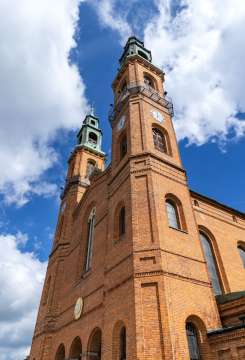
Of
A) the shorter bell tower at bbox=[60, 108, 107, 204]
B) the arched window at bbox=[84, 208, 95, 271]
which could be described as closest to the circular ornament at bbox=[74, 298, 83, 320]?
the arched window at bbox=[84, 208, 95, 271]

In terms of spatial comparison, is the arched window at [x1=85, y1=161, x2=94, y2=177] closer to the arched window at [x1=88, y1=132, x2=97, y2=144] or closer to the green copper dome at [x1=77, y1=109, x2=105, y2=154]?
the green copper dome at [x1=77, y1=109, x2=105, y2=154]

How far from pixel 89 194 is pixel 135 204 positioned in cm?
800

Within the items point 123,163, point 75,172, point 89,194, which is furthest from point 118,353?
point 75,172

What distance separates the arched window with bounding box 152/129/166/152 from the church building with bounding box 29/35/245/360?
83mm

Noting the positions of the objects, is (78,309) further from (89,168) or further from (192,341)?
(89,168)

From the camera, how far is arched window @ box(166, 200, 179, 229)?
38.3 ft

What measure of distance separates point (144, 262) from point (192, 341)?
288cm

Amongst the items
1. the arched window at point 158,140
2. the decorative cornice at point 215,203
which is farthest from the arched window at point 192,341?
the arched window at point 158,140

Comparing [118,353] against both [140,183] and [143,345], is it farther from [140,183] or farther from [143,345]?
[140,183]

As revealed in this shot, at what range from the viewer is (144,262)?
9805mm

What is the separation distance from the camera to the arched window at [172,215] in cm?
1168

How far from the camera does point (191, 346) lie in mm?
8695

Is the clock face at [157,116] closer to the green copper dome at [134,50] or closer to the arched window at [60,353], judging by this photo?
the green copper dome at [134,50]

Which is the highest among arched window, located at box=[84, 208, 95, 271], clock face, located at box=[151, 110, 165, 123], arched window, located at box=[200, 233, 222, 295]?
clock face, located at box=[151, 110, 165, 123]
